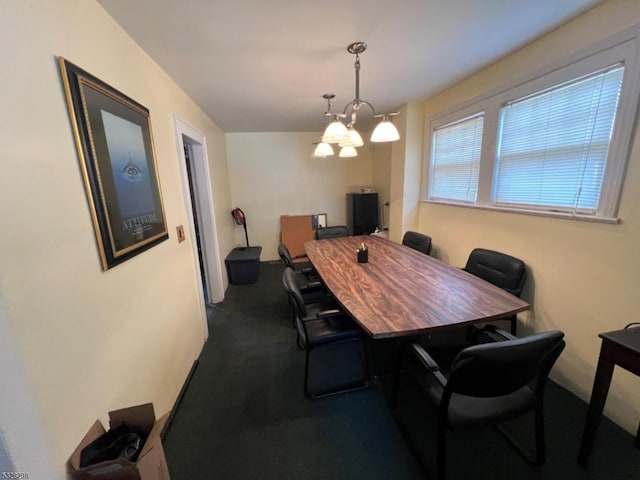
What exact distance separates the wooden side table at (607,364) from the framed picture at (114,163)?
231cm

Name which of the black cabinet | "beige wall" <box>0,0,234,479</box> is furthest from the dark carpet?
the black cabinet

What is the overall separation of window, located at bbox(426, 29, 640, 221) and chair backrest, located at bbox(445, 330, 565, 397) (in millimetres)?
1077

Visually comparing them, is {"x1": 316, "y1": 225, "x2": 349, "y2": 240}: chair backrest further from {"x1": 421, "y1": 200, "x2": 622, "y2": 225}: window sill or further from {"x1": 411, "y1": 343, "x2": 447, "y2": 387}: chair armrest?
{"x1": 411, "y1": 343, "x2": 447, "y2": 387}: chair armrest

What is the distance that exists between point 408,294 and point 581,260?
116cm

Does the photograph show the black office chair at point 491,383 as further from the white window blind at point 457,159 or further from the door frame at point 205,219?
the door frame at point 205,219

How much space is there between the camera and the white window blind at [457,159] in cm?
254

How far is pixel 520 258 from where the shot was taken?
2059 millimetres

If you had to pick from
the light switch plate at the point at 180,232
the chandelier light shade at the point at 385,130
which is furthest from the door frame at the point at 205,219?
the chandelier light shade at the point at 385,130

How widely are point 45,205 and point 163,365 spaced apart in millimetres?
1187

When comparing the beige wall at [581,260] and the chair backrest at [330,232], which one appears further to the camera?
the chair backrest at [330,232]

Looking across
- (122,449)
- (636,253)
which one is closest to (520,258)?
(636,253)

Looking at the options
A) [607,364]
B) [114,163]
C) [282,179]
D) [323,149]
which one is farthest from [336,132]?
[282,179]

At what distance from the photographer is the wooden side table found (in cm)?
108

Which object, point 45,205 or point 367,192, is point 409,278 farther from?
point 367,192
